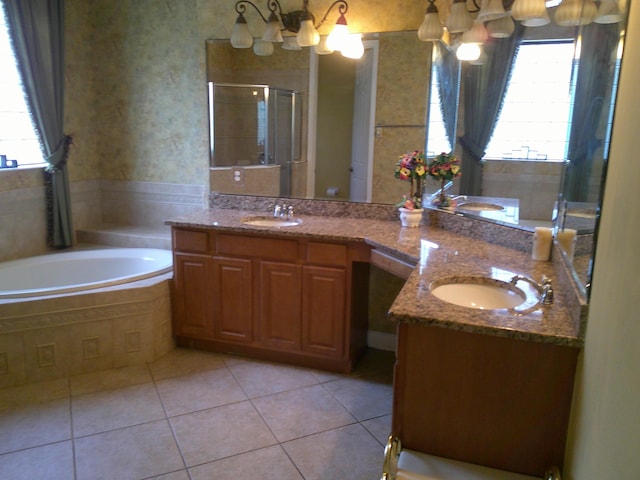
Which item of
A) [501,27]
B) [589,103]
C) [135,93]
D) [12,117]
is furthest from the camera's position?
[135,93]

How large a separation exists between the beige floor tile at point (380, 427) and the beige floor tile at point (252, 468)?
46cm

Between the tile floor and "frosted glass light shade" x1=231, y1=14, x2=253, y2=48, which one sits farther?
"frosted glass light shade" x1=231, y1=14, x2=253, y2=48

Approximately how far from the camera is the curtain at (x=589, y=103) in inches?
57.9

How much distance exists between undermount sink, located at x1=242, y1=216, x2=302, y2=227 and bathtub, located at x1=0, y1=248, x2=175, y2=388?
0.65 metres

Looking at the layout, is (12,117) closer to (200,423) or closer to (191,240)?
(191,240)

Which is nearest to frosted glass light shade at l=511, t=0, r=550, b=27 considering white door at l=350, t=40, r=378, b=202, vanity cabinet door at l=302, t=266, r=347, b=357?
white door at l=350, t=40, r=378, b=202

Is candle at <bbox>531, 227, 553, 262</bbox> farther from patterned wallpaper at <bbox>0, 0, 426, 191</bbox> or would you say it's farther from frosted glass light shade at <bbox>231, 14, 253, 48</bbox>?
patterned wallpaper at <bbox>0, 0, 426, 191</bbox>

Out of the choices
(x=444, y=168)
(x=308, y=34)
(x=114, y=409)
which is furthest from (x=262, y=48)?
(x=114, y=409)

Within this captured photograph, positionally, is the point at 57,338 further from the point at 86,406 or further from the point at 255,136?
the point at 255,136

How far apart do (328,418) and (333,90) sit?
1.99 meters

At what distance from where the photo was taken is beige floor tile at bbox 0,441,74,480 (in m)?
2.16

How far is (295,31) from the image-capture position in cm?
336

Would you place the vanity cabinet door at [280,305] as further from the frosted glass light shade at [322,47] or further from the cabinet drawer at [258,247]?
the frosted glass light shade at [322,47]

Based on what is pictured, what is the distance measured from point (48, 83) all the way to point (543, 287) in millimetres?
3711
